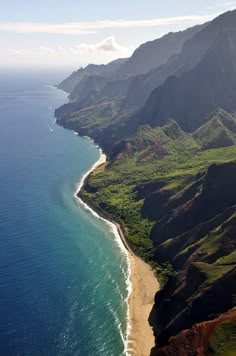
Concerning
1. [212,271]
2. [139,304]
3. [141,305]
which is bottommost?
[141,305]

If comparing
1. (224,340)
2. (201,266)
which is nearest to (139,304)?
(201,266)

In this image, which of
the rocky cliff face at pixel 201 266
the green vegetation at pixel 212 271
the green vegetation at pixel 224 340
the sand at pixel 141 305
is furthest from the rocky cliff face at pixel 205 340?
the green vegetation at pixel 212 271

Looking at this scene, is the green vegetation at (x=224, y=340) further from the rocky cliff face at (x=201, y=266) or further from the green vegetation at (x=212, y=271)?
the green vegetation at (x=212, y=271)

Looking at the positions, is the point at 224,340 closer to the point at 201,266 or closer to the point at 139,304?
the point at 201,266

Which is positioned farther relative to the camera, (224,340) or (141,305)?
(141,305)

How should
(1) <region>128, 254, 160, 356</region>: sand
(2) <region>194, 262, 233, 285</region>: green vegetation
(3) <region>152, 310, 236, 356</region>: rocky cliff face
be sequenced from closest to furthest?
(3) <region>152, 310, 236, 356</region>: rocky cliff face < (1) <region>128, 254, 160, 356</region>: sand < (2) <region>194, 262, 233, 285</region>: green vegetation

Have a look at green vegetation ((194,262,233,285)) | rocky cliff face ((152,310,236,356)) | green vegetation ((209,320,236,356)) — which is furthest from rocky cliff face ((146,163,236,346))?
green vegetation ((209,320,236,356))

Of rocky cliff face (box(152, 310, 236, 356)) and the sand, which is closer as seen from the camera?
rocky cliff face (box(152, 310, 236, 356))

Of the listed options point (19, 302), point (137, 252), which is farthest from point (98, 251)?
point (19, 302)

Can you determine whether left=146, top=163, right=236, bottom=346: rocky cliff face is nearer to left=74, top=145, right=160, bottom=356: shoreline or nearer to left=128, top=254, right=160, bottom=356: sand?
left=128, top=254, right=160, bottom=356: sand
